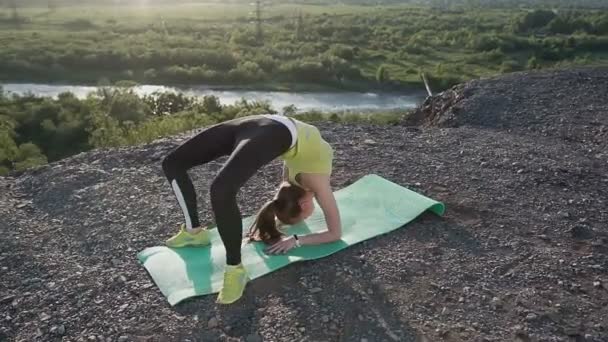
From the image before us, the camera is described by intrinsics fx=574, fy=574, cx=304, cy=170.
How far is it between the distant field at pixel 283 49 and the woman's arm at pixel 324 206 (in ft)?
67.6

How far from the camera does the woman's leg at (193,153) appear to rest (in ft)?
12.2

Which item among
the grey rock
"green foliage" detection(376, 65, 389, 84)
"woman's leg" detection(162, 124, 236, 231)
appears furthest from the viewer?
"green foliage" detection(376, 65, 389, 84)

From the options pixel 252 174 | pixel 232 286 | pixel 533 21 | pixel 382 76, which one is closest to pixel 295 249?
pixel 232 286

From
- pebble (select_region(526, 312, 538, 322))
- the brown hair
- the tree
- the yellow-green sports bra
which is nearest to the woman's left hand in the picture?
the brown hair

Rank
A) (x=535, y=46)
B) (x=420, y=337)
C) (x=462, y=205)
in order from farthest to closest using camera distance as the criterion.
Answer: (x=535, y=46), (x=462, y=205), (x=420, y=337)

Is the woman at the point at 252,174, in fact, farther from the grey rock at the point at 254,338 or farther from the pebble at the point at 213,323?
the grey rock at the point at 254,338

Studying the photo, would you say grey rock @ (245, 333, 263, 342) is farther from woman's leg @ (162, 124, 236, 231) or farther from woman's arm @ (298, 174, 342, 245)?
woman's leg @ (162, 124, 236, 231)

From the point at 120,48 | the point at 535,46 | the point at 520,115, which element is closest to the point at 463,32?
the point at 535,46

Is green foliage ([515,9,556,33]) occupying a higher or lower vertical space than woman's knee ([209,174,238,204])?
lower

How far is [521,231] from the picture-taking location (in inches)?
173

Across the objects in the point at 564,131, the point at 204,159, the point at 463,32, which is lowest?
the point at 463,32

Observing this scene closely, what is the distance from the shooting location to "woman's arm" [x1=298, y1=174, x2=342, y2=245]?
363cm

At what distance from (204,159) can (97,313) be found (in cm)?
115

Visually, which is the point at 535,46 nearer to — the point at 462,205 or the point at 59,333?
the point at 462,205
